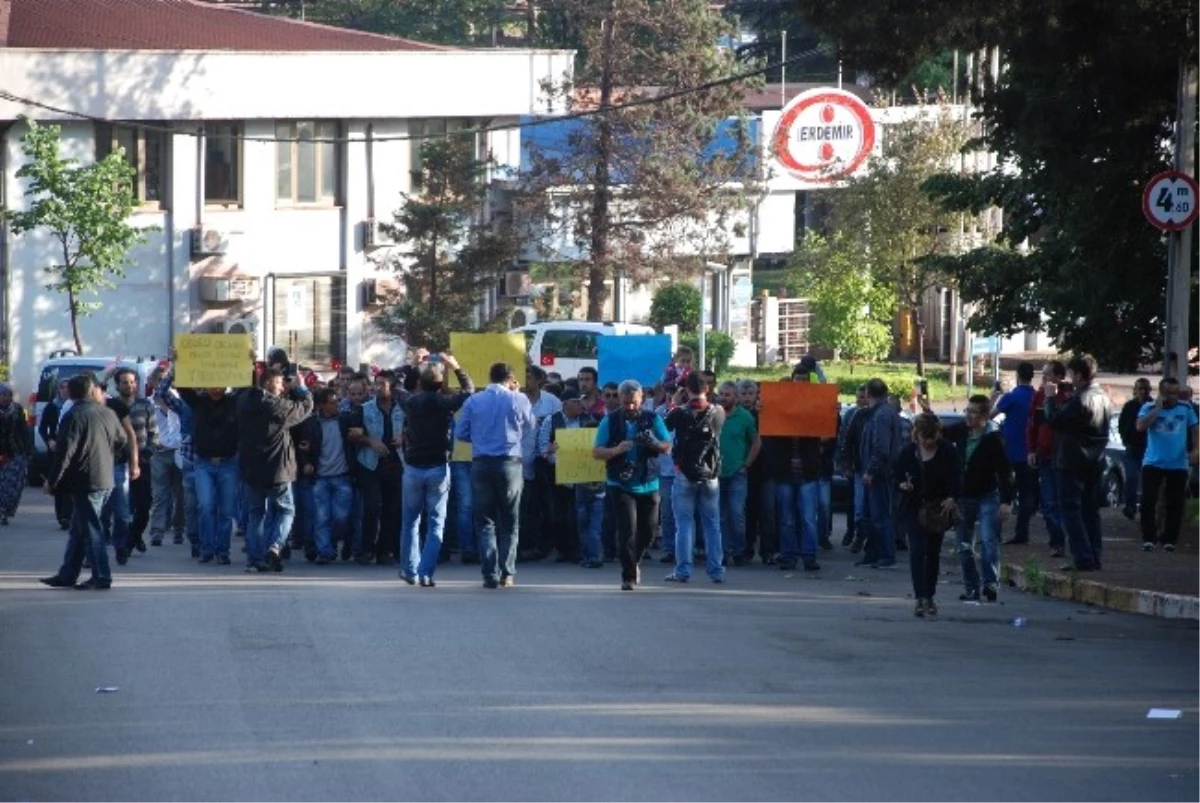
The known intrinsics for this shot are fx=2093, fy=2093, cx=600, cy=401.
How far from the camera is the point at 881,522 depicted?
840 inches

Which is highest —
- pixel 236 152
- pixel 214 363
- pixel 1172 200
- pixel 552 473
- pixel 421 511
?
pixel 236 152

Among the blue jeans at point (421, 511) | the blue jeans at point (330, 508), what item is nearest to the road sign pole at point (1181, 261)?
the blue jeans at point (421, 511)

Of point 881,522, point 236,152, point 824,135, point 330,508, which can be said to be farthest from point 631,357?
point 824,135

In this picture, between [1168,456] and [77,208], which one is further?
[77,208]

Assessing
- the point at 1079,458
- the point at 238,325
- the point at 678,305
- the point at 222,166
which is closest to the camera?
the point at 1079,458

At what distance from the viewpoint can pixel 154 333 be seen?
43625mm

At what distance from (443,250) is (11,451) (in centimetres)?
2113

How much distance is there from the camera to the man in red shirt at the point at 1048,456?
68.0 ft

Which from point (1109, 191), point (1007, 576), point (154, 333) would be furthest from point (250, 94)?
point (1007, 576)

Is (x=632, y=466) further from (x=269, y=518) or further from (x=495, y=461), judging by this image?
(x=269, y=518)

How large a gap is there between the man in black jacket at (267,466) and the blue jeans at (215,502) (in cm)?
47

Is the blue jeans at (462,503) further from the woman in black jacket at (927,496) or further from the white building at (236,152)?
the white building at (236,152)

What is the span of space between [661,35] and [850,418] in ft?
90.1

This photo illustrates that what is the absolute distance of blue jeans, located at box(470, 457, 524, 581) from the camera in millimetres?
17672
